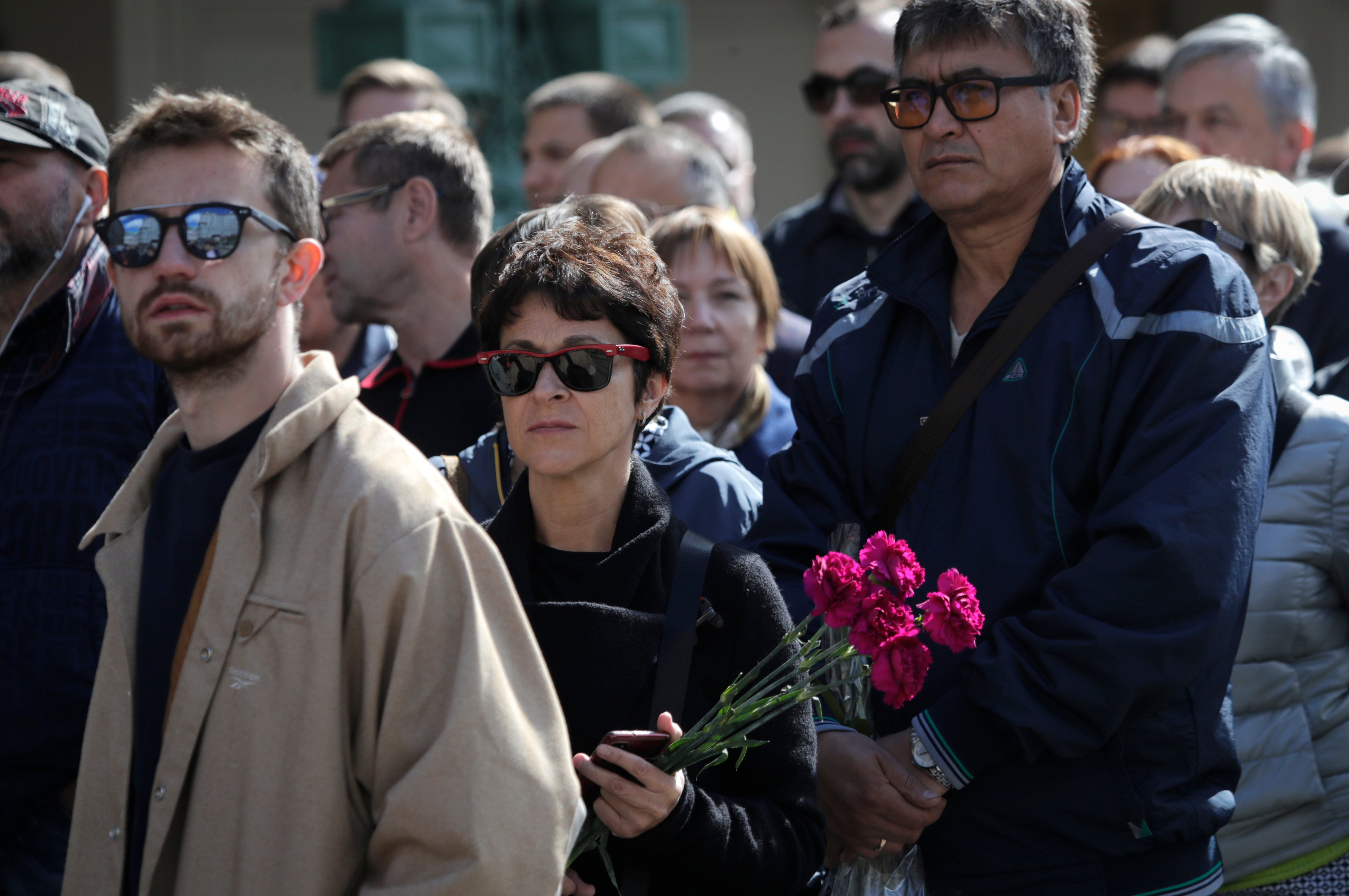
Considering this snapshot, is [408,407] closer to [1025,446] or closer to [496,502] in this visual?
[496,502]

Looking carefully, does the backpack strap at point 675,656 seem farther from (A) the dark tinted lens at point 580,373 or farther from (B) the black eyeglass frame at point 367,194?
(B) the black eyeglass frame at point 367,194

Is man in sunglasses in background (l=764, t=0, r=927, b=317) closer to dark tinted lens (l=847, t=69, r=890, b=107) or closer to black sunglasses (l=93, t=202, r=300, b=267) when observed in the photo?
dark tinted lens (l=847, t=69, r=890, b=107)

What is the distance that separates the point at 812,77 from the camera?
5.33 m

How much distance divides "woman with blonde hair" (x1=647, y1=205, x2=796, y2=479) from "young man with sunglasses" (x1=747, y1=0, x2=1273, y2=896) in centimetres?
93

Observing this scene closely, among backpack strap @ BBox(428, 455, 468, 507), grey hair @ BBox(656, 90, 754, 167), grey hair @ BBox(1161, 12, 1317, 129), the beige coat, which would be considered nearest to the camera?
the beige coat

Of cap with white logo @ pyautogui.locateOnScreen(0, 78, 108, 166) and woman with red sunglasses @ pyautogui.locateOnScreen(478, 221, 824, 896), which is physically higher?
cap with white logo @ pyautogui.locateOnScreen(0, 78, 108, 166)

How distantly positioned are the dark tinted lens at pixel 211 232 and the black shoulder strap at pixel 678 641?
2.93 ft

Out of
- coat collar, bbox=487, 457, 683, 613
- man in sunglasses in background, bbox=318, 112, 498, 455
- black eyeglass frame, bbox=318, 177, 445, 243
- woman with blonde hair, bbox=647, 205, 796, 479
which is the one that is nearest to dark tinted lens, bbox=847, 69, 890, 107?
woman with blonde hair, bbox=647, 205, 796, 479

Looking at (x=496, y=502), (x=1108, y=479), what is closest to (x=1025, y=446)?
(x=1108, y=479)

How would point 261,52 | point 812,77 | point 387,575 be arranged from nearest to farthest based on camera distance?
1. point 387,575
2. point 812,77
3. point 261,52

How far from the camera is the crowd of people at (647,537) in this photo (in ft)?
6.23

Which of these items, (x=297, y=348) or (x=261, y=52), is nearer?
(x=297, y=348)

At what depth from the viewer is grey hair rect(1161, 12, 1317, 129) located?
191 inches

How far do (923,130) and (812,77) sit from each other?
273 cm
